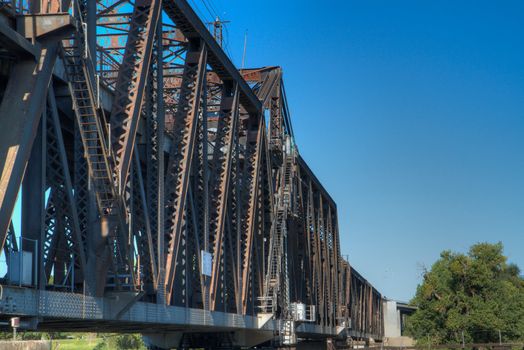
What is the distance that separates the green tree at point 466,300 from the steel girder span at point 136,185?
106 feet

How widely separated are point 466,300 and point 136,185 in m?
59.5

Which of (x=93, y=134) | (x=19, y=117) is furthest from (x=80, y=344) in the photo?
(x=19, y=117)

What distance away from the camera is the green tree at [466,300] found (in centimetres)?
7900

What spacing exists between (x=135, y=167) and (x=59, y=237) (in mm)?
4428

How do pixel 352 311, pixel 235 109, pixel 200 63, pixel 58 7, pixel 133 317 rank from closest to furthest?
pixel 58 7 → pixel 133 317 → pixel 200 63 → pixel 235 109 → pixel 352 311

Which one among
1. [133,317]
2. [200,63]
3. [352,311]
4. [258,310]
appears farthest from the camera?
[352,311]

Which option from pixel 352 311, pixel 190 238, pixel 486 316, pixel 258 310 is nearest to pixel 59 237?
pixel 190 238

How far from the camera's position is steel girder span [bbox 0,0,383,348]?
1820 centimetres

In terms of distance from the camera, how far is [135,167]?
26.5 metres

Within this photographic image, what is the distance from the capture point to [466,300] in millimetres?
79938

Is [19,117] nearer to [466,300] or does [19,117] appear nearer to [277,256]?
[277,256]

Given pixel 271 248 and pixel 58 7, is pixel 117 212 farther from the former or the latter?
pixel 271 248

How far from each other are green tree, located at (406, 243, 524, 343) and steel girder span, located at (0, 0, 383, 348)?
32307 millimetres

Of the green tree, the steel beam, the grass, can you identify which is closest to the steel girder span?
the steel beam
